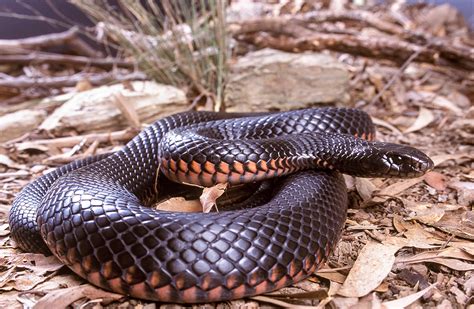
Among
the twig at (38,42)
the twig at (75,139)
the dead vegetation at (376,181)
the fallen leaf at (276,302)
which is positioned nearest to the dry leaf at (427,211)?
the dead vegetation at (376,181)

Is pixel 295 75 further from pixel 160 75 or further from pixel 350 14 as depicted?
pixel 350 14

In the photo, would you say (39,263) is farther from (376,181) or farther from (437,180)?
(437,180)

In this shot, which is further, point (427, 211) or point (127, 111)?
point (127, 111)

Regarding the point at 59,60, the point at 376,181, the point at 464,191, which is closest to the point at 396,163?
the point at 376,181

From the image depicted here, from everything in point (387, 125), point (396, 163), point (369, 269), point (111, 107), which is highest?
point (396, 163)

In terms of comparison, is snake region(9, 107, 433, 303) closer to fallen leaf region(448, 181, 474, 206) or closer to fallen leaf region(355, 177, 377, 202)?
fallen leaf region(355, 177, 377, 202)
